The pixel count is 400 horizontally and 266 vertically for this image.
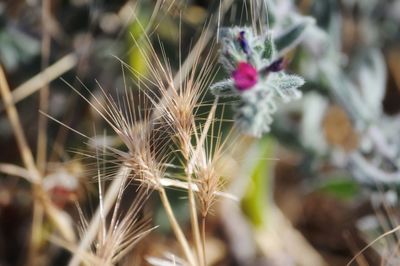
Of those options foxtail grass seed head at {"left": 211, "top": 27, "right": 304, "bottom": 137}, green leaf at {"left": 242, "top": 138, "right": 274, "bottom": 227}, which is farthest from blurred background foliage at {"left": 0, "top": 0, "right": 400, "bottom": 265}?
foxtail grass seed head at {"left": 211, "top": 27, "right": 304, "bottom": 137}

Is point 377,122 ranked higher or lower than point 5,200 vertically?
higher

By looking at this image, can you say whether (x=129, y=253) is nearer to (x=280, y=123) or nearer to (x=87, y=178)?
(x=87, y=178)

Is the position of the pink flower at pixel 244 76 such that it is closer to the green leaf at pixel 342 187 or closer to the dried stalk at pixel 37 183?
the dried stalk at pixel 37 183

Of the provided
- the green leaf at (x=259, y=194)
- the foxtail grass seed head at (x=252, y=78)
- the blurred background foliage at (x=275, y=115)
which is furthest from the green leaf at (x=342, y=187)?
the foxtail grass seed head at (x=252, y=78)

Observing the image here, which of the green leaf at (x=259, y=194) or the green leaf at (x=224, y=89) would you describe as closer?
the green leaf at (x=224, y=89)

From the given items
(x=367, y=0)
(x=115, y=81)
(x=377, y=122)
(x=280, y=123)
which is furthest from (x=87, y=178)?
(x=367, y=0)

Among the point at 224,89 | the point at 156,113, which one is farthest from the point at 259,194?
the point at 224,89

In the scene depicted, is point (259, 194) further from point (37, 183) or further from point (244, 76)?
point (244, 76)

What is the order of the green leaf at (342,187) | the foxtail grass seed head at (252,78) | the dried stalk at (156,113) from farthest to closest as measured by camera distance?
the green leaf at (342,187) → the dried stalk at (156,113) → the foxtail grass seed head at (252,78)
